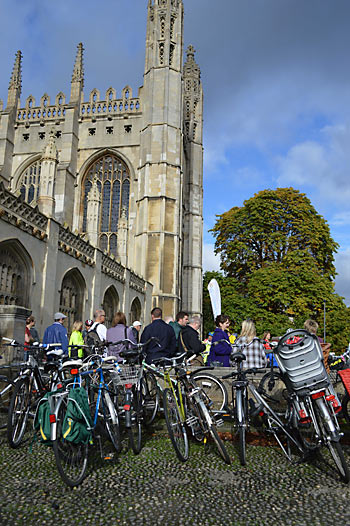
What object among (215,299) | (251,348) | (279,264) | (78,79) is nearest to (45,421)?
(251,348)

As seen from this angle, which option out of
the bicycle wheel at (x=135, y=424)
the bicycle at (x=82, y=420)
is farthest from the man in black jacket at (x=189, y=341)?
the bicycle at (x=82, y=420)

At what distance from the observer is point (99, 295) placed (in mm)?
16719

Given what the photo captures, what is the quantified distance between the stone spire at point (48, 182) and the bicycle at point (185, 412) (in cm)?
947

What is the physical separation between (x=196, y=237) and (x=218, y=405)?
28725mm

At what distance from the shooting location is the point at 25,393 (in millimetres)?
4492

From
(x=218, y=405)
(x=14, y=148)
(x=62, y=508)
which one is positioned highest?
(x=14, y=148)

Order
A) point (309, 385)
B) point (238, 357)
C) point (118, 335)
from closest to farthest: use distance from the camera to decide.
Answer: point (309, 385)
point (238, 357)
point (118, 335)

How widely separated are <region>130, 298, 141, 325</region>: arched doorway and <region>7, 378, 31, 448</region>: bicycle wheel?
56.7 ft

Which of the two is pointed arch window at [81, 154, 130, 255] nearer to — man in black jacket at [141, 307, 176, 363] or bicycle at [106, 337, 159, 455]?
man in black jacket at [141, 307, 176, 363]

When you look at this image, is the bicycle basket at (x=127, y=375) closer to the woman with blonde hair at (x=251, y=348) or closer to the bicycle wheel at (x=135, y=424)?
the bicycle wheel at (x=135, y=424)

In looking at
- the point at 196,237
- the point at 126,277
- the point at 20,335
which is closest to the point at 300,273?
the point at 126,277

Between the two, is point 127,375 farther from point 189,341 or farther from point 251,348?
point 251,348

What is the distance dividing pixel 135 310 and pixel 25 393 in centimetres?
1807

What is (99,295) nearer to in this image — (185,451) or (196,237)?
(185,451)
